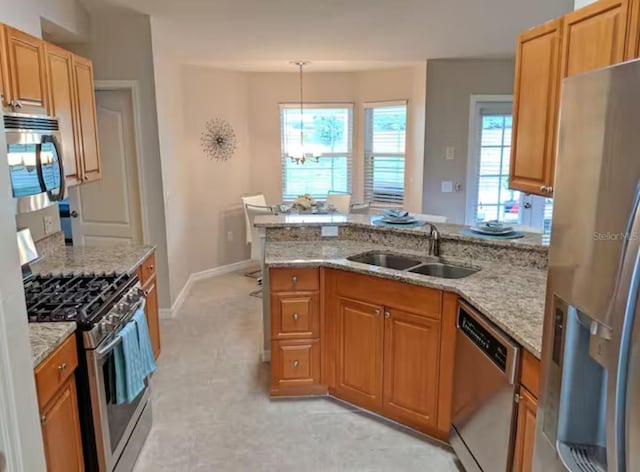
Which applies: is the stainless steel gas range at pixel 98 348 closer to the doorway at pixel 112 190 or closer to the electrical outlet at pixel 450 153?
the doorway at pixel 112 190

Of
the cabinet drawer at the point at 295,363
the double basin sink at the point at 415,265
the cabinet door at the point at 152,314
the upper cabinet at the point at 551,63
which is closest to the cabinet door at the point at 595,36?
the upper cabinet at the point at 551,63

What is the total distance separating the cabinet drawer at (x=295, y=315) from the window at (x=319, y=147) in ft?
13.1

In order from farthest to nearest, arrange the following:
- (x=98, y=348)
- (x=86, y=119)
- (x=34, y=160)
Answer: (x=86, y=119), (x=34, y=160), (x=98, y=348)

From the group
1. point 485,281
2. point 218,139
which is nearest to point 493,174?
point 218,139

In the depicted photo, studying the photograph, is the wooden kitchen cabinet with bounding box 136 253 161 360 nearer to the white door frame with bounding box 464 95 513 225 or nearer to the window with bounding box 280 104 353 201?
the window with bounding box 280 104 353 201

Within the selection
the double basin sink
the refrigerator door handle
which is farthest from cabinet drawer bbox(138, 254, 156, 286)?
the refrigerator door handle

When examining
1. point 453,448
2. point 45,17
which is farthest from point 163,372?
point 45,17

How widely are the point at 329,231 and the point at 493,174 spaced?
3162 mm

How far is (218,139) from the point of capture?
242 inches

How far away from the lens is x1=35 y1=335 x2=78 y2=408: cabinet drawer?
1729 mm

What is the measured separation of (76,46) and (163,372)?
2.81 m

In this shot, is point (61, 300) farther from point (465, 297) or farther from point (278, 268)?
point (465, 297)

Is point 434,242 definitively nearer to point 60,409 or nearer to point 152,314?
point 152,314

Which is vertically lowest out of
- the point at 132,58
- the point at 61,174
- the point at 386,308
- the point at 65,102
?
the point at 386,308
